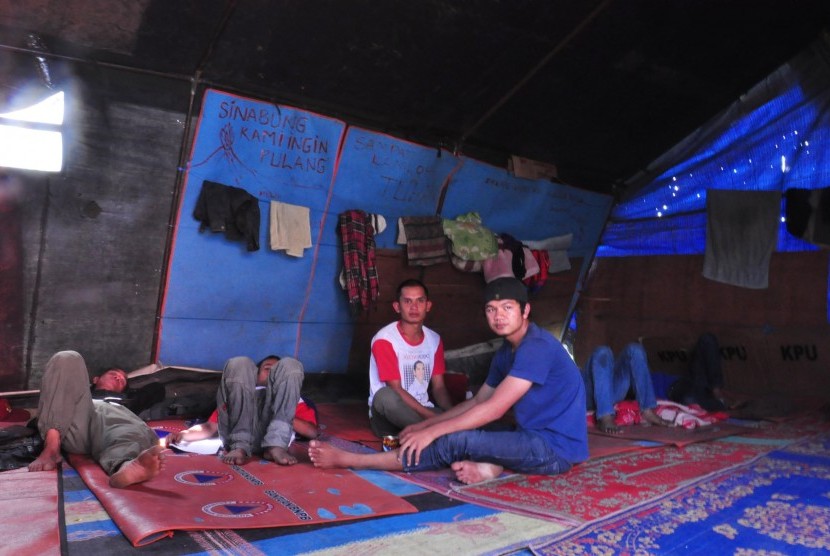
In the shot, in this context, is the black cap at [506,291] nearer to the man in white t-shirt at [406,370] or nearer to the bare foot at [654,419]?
the man in white t-shirt at [406,370]

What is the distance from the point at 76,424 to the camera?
2924 mm

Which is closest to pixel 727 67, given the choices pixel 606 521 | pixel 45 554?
pixel 606 521

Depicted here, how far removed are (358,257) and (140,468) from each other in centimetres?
269

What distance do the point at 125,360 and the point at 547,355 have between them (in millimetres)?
2921

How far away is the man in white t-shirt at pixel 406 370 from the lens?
12.1ft

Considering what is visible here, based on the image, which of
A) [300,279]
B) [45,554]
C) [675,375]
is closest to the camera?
[45,554]

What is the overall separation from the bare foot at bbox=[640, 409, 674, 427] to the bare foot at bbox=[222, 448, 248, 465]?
2.83 metres

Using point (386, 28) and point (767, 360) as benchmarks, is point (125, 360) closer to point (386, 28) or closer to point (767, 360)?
point (386, 28)

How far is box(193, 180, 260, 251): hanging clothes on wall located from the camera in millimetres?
4223

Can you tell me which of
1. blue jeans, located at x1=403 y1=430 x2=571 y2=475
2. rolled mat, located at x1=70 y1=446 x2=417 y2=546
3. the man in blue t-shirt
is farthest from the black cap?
rolled mat, located at x1=70 y1=446 x2=417 y2=546

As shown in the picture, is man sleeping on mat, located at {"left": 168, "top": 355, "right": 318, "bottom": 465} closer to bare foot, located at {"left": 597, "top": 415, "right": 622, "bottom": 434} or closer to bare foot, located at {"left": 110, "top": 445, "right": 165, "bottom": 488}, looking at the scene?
bare foot, located at {"left": 110, "top": 445, "right": 165, "bottom": 488}

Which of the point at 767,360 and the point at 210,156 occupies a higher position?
the point at 210,156

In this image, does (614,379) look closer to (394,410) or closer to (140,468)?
(394,410)

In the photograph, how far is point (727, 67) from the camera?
494 cm
